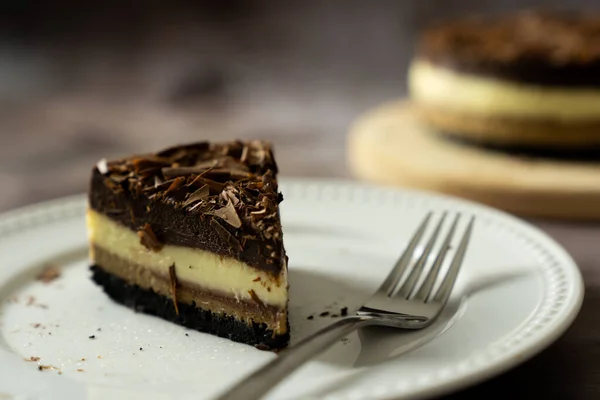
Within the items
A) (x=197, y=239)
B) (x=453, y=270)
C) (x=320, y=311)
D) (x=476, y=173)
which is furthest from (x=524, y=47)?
(x=197, y=239)

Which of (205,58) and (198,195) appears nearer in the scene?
(198,195)

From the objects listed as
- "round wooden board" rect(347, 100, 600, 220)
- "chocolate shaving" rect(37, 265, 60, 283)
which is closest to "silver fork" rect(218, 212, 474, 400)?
"round wooden board" rect(347, 100, 600, 220)

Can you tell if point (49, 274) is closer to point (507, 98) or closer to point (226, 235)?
point (226, 235)

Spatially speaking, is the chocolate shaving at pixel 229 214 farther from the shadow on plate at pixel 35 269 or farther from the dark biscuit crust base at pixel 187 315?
the shadow on plate at pixel 35 269

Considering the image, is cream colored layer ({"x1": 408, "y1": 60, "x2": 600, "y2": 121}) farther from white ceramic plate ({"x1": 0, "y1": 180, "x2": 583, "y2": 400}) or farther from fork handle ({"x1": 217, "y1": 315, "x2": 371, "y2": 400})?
fork handle ({"x1": 217, "y1": 315, "x2": 371, "y2": 400})

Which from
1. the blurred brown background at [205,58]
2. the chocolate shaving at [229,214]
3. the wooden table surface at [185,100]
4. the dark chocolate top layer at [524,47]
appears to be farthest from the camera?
the blurred brown background at [205,58]

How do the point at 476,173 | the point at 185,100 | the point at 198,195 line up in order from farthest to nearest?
1. the point at 185,100
2. the point at 476,173
3. the point at 198,195

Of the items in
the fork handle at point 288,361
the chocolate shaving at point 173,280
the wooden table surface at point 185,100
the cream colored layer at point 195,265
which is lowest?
the wooden table surface at point 185,100

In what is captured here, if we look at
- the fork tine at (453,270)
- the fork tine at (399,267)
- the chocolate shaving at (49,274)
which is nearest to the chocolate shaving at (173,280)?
the chocolate shaving at (49,274)
